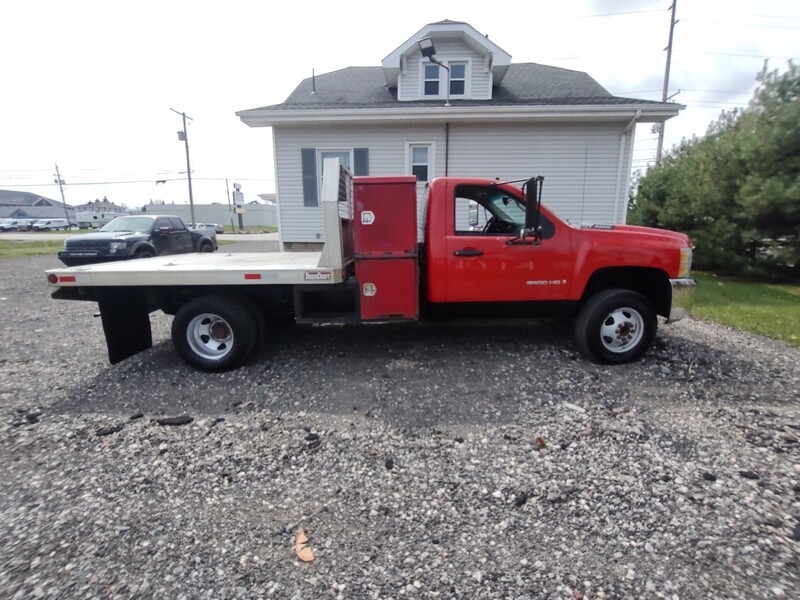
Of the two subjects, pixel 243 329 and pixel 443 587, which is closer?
pixel 443 587

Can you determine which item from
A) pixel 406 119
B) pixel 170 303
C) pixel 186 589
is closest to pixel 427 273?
pixel 170 303

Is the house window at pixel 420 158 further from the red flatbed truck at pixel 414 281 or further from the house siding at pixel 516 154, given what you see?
the red flatbed truck at pixel 414 281

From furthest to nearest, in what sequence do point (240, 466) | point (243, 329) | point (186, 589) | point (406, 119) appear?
point (406, 119)
point (243, 329)
point (240, 466)
point (186, 589)

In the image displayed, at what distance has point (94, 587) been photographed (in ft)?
6.42

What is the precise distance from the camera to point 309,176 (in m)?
12.1

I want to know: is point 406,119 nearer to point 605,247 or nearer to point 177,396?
point 605,247

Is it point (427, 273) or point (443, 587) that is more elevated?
point (427, 273)

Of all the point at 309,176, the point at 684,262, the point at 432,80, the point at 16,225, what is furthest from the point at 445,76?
the point at 16,225

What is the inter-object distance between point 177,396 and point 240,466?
1.53m

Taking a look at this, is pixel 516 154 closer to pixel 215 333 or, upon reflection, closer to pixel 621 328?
pixel 621 328

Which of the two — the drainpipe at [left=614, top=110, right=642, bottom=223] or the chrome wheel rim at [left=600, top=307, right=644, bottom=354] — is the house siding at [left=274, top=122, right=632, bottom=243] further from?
the chrome wheel rim at [left=600, top=307, right=644, bottom=354]

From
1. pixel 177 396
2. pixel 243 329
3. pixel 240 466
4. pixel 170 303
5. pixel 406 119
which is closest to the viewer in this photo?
pixel 240 466

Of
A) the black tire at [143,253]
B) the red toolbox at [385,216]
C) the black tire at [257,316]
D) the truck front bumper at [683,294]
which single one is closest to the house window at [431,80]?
the black tire at [143,253]

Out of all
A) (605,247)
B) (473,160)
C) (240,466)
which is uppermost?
(473,160)
